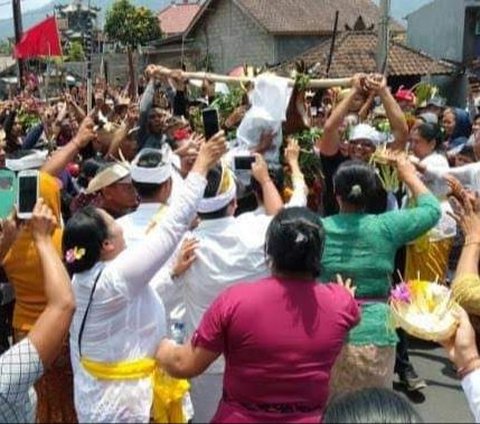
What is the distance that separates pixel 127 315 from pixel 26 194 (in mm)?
598

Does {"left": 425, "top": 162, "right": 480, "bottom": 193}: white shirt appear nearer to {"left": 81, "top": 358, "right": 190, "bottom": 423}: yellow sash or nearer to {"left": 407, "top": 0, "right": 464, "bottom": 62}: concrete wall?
{"left": 81, "top": 358, "right": 190, "bottom": 423}: yellow sash

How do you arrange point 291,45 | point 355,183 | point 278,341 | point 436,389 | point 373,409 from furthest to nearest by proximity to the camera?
point 291,45, point 436,389, point 355,183, point 278,341, point 373,409

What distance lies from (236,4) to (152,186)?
3384 cm

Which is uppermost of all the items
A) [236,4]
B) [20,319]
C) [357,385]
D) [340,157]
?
[236,4]

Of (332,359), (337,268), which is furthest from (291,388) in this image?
(337,268)

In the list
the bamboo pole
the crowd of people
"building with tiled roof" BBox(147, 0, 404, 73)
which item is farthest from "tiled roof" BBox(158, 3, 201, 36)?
the crowd of people

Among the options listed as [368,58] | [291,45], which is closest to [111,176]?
[368,58]

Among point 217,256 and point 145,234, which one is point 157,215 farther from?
point 217,256

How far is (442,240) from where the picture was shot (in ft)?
18.0

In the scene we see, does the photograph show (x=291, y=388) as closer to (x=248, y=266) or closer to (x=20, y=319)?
(x=248, y=266)

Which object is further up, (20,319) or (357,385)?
(20,319)

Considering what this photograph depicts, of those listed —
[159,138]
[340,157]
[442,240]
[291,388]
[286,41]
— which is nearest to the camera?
[291,388]

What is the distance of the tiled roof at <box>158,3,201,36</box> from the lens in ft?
207

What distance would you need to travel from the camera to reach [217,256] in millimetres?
3402
